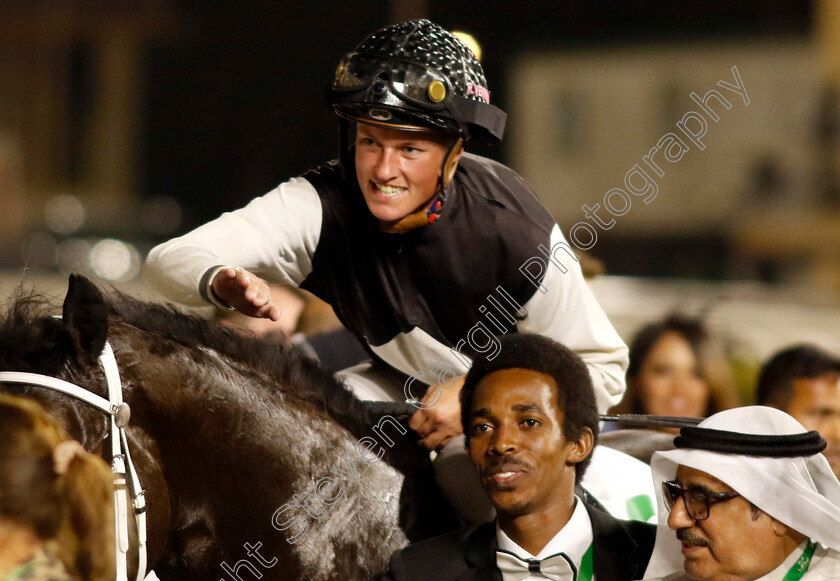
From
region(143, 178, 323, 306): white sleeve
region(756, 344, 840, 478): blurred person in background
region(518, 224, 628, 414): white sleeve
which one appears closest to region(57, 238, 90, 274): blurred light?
region(756, 344, 840, 478): blurred person in background

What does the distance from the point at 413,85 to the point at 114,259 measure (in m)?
10.3

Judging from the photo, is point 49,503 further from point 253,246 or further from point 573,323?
point 573,323

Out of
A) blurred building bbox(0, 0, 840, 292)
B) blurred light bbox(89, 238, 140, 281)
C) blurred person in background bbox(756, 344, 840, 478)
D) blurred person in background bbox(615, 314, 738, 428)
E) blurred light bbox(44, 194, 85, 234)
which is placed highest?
blurred person in background bbox(756, 344, 840, 478)

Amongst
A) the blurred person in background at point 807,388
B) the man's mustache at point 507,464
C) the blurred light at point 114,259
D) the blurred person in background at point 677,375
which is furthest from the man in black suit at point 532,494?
the blurred light at point 114,259

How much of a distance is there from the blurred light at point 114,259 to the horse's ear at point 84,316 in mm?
9396

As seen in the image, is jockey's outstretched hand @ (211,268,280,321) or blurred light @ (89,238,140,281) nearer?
jockey's outstretched hand @ (211,268,280,321)

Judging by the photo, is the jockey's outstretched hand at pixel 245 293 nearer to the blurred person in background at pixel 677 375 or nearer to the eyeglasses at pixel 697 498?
the eyeglasses at pixel 697 498

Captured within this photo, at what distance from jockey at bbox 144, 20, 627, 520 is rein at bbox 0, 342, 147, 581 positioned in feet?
1.87

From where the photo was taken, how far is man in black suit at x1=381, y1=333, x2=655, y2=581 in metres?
2.00

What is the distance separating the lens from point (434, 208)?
2.40 m

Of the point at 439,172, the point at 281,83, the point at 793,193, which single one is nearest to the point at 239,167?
the point at 281,83

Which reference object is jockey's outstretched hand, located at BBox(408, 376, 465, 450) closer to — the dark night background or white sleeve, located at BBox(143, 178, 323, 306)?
white sleeve, located at BBox(143, 178, 323, 306)

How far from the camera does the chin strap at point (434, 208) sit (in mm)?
2367

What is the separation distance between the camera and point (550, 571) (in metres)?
1.98
